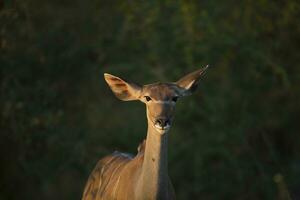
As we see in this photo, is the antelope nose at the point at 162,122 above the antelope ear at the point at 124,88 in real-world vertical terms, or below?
below

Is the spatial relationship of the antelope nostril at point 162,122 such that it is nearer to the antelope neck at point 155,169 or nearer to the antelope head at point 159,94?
the antelope head at point 159,94

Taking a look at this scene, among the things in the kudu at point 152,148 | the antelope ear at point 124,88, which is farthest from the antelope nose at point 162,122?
the antelope ear at point 124,88

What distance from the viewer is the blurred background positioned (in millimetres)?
10977

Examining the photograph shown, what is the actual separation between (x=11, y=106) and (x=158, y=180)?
13.4ft

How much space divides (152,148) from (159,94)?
0.45 m

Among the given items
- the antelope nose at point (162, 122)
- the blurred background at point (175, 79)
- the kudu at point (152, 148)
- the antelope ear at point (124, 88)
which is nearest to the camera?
the antelope nose at point (162, 122)

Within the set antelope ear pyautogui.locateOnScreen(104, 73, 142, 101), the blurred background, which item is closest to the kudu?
antelope ear pyautogui.locateOnScreen(104, 73, 142, 101)

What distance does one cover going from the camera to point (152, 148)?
22.1 feet

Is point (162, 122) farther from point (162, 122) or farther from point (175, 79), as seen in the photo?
point (175, 79)

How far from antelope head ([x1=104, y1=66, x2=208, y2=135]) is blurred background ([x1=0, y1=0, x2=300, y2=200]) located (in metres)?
3.53

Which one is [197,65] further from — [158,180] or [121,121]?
[158,180]

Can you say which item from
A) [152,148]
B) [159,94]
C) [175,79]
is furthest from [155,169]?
[175,79]

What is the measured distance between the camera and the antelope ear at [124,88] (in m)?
7.18

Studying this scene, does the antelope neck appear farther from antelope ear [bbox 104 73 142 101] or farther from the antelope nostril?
antelope ear [bbox 104 73 142 101]
